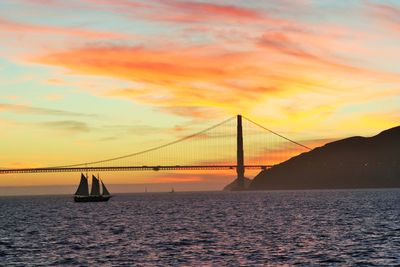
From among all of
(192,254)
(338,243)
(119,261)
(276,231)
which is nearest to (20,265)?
(119,261)

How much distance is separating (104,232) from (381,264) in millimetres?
40560

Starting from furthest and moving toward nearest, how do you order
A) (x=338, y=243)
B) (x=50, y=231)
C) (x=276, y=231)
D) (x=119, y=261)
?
(x=50, y=231) → (x=276, y=231) → (x=338, y=243) → (x=119, y=261)

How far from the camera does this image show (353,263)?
50.8m

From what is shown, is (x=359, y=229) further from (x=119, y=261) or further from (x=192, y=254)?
(x=119, y=261)

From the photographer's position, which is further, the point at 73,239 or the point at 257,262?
the point at 73,239

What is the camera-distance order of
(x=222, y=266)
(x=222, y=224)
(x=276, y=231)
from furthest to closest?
(x=222, y=224) → (x=276, y=231) → (x=222, y=266)

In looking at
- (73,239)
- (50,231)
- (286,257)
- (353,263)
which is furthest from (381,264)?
(50,231)

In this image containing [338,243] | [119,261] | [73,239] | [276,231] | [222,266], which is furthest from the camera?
[276,231]

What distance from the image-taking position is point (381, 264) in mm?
50031

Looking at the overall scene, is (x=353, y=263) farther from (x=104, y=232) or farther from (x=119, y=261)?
(x=104, y=232)

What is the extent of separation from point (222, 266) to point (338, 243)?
59.9 ft

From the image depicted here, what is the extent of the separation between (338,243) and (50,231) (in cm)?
3758

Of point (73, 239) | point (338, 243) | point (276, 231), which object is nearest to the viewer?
point (338, 243)

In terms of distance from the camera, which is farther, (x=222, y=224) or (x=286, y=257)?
(x=222, y=224)
